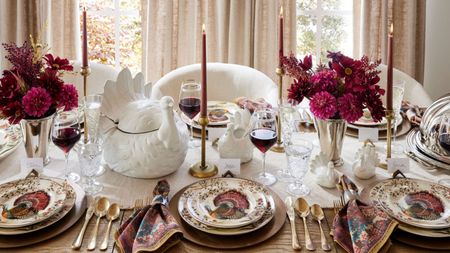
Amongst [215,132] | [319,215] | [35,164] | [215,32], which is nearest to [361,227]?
[319,215]

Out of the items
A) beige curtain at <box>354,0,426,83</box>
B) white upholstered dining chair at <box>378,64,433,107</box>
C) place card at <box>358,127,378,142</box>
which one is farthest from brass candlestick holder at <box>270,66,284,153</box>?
beige curtain at <box>354,0,426,83</box>

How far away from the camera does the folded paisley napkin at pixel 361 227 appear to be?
105cm

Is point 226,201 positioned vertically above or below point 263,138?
below

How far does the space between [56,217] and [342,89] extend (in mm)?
821

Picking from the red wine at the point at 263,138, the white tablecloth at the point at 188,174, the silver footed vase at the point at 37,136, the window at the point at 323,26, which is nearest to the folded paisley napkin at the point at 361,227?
the white tablecloth at the point at 188,174

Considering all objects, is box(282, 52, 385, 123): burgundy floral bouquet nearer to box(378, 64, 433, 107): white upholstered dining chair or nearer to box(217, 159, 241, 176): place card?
box(217, 159, 241, 176): place card

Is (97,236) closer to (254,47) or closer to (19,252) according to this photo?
(19,252)

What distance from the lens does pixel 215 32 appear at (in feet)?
10.5

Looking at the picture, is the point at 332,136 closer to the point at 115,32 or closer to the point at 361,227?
the point at 361,227

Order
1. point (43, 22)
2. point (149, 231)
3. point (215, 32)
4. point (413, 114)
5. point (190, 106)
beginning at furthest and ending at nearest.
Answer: point (215, 32) < point (43, 22) < point (413, 114) < point (190, 106) < point (149, 231)

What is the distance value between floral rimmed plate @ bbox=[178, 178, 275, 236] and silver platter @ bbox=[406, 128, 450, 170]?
0.58m

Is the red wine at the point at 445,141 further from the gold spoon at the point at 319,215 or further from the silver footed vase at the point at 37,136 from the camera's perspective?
the silver footed vase at the point at 37,136

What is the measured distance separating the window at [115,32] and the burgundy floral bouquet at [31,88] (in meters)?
1.90

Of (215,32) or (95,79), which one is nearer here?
(95,79)
